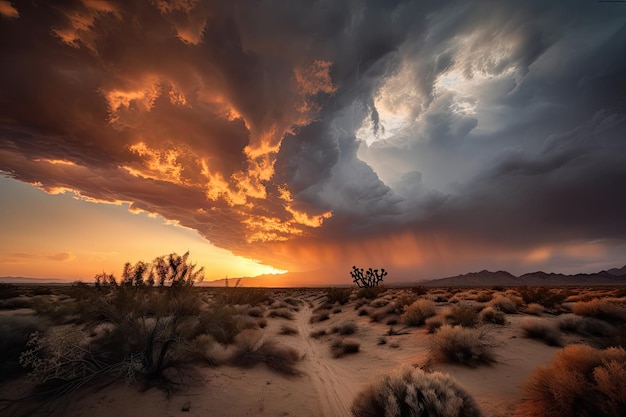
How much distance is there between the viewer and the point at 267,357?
8.76 meters

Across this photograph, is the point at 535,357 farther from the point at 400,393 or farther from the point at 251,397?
the point at 251,397

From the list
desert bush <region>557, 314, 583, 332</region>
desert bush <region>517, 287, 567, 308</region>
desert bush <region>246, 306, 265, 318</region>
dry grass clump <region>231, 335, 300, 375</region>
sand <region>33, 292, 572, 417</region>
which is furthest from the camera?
desert bush <region>246, 306, 265, 318</region>

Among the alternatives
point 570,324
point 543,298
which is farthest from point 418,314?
point 543,298

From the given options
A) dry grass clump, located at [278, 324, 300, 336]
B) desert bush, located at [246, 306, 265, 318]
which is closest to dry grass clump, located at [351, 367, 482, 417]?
dry grass clump, located at [278, 324, 300, 336]

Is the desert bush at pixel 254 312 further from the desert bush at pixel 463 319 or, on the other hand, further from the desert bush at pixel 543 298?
the desert bush at pixel 543 298

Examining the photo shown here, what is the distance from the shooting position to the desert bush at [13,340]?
6325 millimetres

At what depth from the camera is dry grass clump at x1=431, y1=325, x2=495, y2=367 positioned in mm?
7473

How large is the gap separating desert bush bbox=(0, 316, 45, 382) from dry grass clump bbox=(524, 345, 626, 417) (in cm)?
1180

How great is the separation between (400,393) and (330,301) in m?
23.1

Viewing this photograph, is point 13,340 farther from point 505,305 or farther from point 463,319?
point 505,305

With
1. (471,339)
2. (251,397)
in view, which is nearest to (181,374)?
(251,397)

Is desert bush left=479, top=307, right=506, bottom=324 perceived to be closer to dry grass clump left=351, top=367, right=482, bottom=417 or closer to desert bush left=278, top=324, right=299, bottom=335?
dry grass clump left=351, top=367, right=482, bottom=417

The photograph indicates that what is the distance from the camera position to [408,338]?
1112 cm

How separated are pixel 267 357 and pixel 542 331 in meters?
10.0
